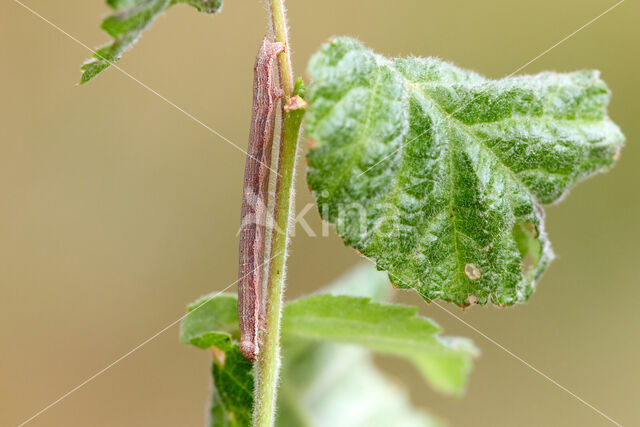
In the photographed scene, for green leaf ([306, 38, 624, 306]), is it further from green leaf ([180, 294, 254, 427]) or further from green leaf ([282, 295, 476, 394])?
green leaf ([180, 294, 254, 427])

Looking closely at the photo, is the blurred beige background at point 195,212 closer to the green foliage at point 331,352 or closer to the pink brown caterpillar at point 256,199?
the green foliage at point 331,352

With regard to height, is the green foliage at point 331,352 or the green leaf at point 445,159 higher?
the green leaf at point 445,159

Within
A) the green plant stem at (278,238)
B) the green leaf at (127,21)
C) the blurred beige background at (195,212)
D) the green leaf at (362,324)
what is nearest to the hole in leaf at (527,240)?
the green leaf at (362,324)

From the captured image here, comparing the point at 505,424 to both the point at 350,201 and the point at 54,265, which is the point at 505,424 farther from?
the point at 350,201

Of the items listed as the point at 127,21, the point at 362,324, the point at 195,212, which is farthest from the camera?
the point at 195,212

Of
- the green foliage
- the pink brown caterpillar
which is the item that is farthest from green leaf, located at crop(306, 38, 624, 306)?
the green foliage

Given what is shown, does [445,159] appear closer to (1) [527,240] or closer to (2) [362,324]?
(1) [527,240]

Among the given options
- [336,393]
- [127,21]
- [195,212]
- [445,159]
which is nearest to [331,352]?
[336,393]
